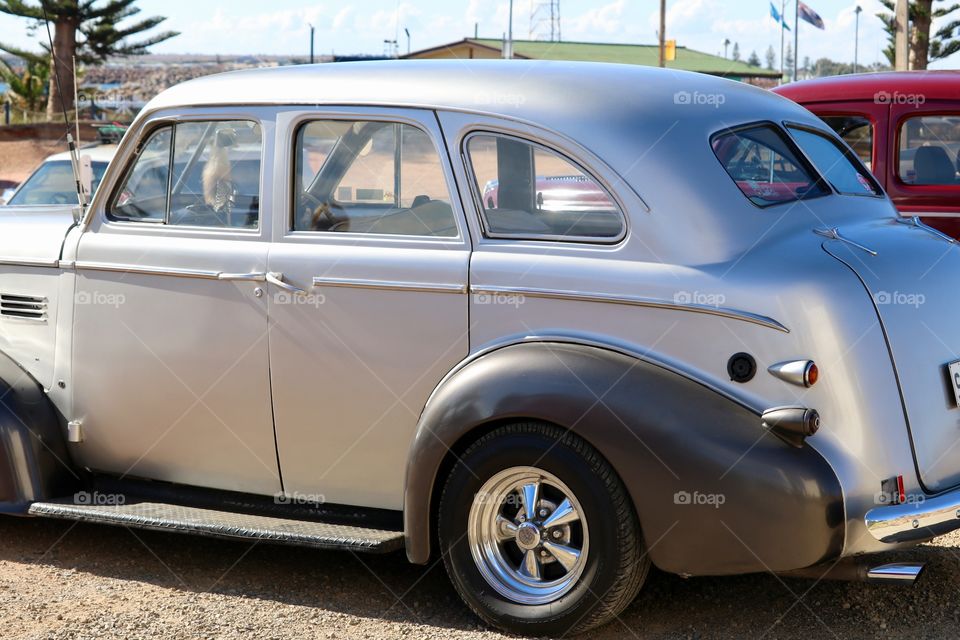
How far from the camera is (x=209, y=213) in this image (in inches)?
180

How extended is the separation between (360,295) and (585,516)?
1124 mm

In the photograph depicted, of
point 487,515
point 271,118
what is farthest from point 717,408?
point 271,118

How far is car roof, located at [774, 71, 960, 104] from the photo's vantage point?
27.8ft

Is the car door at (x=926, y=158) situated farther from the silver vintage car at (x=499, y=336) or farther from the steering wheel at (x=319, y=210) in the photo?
the steering wheel at (x=319, y=210)

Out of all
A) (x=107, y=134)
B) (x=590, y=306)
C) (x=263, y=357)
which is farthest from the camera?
(x=107, y=134)

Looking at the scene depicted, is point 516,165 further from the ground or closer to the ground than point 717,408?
further from the ground

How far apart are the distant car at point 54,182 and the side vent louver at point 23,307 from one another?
601cm

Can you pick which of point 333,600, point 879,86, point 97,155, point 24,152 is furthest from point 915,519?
point 24,152

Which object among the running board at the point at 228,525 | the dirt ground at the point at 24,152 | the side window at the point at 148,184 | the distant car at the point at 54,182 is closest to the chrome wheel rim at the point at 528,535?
the running board at the point at 228,525

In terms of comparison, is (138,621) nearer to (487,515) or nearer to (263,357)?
(263,357)

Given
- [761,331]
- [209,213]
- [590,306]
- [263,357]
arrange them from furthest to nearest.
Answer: [209,213]
[263,357]
[590,306]
[761,331]

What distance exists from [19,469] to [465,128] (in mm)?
2283

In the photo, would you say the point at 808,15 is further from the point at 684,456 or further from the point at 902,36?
the point at 684,456

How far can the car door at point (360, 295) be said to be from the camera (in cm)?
401
